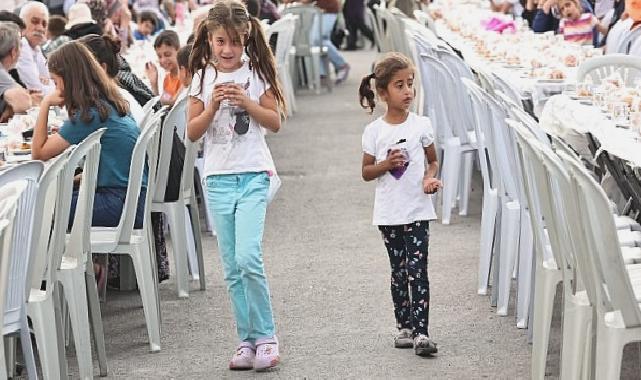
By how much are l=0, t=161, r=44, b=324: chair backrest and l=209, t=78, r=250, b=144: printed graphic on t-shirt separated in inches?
44.8

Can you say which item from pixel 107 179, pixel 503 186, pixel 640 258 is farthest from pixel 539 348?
pixel 107 179

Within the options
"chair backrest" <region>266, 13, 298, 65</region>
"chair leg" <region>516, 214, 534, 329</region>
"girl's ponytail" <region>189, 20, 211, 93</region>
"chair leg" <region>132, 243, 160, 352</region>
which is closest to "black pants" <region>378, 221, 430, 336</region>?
"chair leg" <region>516, 214, 534, 329</region>

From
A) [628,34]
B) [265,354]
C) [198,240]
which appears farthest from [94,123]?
[628,34]

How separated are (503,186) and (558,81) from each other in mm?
2129

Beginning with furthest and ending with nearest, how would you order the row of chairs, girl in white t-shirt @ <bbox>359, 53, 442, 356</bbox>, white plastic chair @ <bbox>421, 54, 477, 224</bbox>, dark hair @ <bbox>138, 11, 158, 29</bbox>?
dark hair @ <bbox>138, 11, 158, 29</bbox>
white plastic chair @ <bbox>421, 54, 477, 224</bbox>
girl in white t-shirt @ <bbox>359, 53, 442, 356</bbox>
the row of chairs

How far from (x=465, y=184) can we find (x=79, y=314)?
14.9 feet

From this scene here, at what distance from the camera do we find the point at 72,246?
6031mm

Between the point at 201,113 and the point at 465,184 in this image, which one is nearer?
the point at 201,113

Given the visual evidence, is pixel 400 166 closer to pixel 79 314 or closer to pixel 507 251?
pixel 507 251

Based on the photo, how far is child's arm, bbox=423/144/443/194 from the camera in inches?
236

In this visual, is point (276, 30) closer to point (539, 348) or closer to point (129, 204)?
point (129, 204)

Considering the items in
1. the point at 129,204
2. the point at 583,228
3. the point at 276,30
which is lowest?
the point at 276,30

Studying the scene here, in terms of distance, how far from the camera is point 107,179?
22.5 feet

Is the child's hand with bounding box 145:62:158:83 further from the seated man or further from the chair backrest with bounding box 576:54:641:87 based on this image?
the seated man
